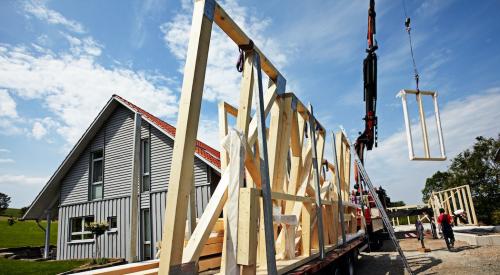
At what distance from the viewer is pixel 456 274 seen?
7273 millimetres

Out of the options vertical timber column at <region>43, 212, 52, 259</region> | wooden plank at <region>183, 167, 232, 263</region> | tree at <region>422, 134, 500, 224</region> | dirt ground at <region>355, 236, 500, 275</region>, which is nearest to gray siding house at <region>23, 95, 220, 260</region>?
vertical timber column at <region>43, 212, 52, 259</region>

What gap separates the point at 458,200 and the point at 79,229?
20695 mm

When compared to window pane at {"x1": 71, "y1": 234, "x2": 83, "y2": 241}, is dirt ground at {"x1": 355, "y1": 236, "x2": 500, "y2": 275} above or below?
below

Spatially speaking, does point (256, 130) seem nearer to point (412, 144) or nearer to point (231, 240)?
point (231, 240)

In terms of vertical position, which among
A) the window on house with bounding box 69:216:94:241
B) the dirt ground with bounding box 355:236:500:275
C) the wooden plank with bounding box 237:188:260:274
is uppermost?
the wooden plank with bounding box 237:188:260:274

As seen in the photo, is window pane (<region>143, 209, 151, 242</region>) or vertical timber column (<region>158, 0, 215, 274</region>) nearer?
vertical timber column (<region>158, 0, 215, 274</region>)

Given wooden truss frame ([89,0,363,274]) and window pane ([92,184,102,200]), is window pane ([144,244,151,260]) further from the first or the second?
wooden truss frame ([89,0,363,274])

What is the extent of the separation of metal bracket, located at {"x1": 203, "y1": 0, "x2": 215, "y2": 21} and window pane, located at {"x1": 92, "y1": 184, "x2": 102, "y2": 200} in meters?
14.6

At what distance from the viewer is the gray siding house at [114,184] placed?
1282 centimetres

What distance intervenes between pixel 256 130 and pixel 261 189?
2.57ft

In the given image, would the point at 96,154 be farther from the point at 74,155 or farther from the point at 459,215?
the point at 459,215

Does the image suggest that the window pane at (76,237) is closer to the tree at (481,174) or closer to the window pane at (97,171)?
the window pane at (97,171)

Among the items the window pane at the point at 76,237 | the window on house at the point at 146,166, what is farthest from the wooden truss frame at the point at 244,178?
the window pane at the point at 76,237

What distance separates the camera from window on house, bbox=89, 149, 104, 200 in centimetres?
1560
